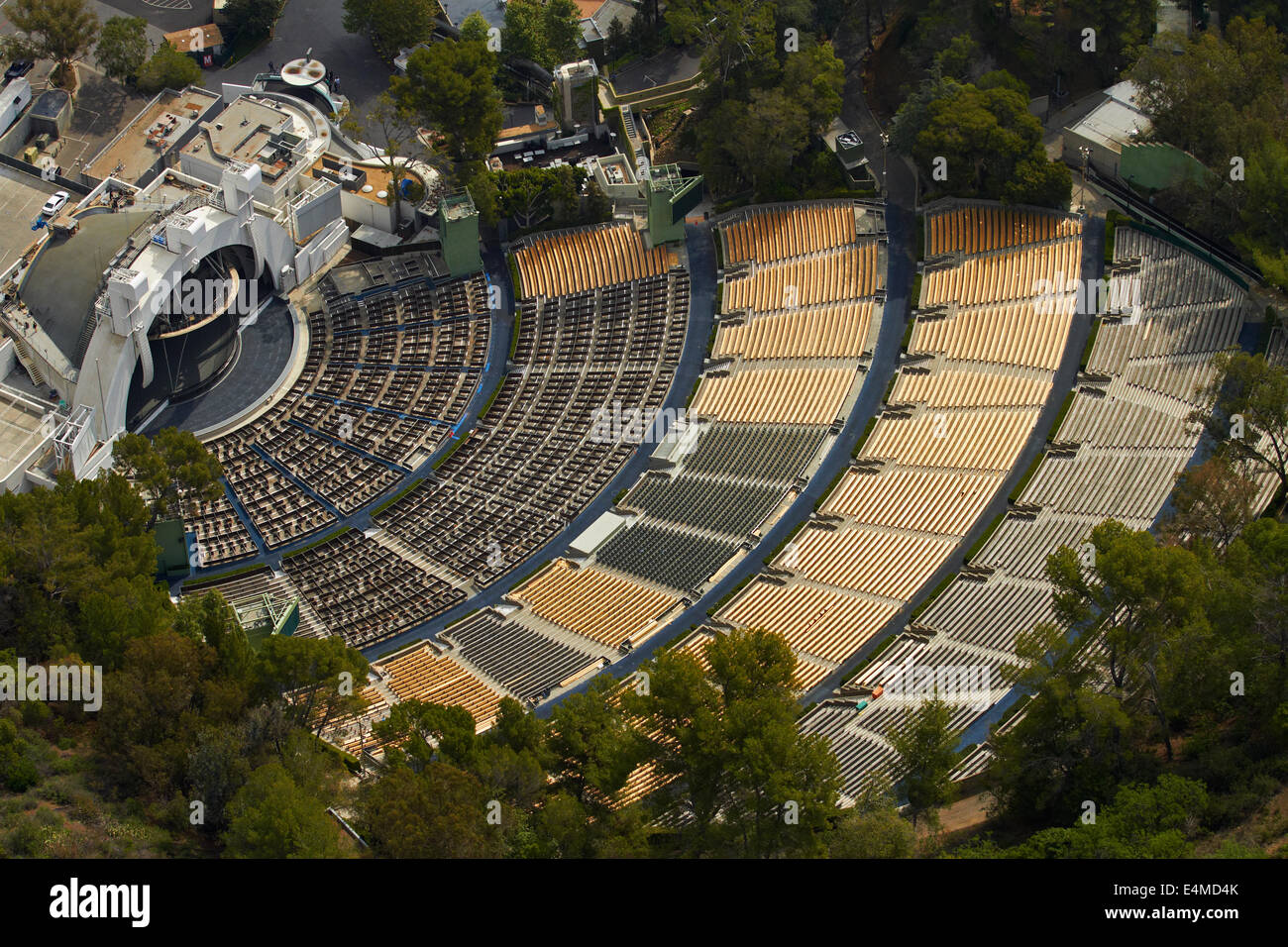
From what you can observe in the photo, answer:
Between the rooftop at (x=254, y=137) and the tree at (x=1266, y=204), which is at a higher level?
A: the rooftop at (x=254, y=137)

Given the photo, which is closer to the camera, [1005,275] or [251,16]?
[1005,275]

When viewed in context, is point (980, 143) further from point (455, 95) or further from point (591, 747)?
point (591, 747)

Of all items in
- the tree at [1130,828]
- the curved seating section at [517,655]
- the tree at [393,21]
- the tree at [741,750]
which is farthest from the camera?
the tree at [393,21]

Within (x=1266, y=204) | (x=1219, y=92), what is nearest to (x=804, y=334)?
(x=1266, y=204)

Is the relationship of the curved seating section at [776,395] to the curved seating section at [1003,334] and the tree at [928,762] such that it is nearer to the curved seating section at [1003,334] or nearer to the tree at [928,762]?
the curved seating section at [1003,334]

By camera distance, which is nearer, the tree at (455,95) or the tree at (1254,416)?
the tree at (1254,416)

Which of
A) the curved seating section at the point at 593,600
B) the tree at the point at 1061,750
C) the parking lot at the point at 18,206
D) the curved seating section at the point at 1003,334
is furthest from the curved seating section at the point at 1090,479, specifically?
the parking lot at the point at 18,206

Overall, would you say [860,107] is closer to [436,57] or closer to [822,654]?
[436,57]
